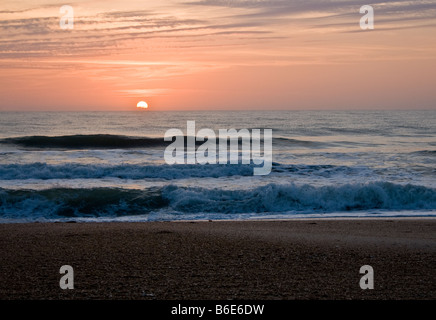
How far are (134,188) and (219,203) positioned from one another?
3.45 m

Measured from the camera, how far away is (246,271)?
5.59 meters

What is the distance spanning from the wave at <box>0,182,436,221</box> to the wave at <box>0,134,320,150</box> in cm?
1645

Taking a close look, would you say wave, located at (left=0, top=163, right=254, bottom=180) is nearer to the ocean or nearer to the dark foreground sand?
the ocean

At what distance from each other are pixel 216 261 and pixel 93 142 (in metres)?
27.3

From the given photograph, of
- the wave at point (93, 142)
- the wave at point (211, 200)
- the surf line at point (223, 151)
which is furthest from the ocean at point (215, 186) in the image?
the surf line at point (223, 151)

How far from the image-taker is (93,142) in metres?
31.9

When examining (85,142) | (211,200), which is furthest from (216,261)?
Answer: (85,142)

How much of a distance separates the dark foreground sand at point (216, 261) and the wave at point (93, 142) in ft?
70.9

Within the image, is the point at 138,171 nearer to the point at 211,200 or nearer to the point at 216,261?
the point at 211,200

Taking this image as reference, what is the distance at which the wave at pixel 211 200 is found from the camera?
42.0 ft

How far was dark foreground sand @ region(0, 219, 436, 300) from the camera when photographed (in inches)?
190

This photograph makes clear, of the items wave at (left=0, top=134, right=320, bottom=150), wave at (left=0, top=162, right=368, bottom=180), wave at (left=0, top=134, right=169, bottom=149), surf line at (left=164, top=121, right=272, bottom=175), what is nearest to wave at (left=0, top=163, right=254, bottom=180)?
wave at (left=0, top=162, right=368, bottom=180)
